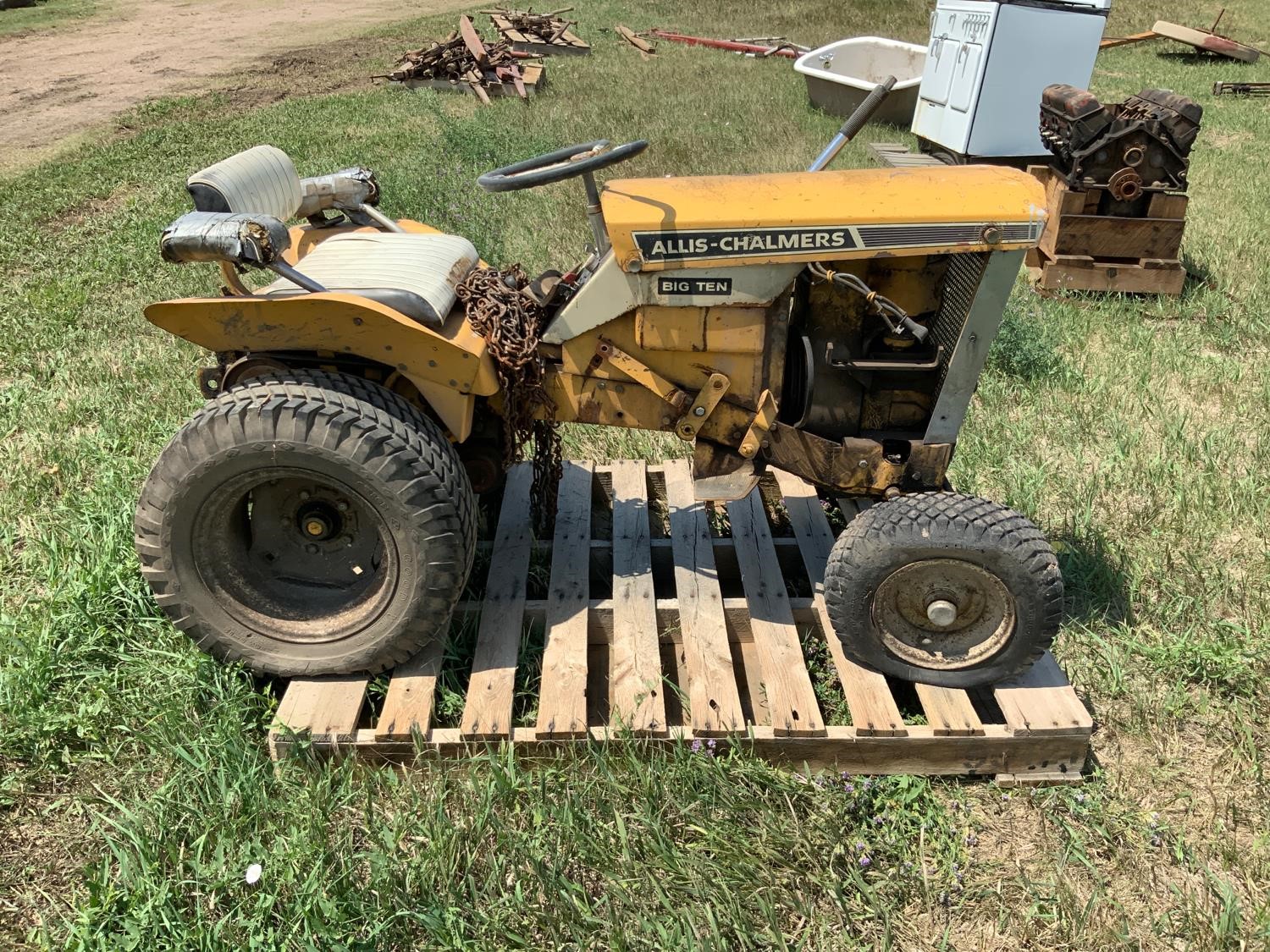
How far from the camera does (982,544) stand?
93.7 inches

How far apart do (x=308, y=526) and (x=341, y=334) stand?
575mm

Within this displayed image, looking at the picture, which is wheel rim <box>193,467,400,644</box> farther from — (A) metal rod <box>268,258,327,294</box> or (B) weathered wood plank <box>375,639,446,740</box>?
(A) metal rod <box>268,258,327,294</box>

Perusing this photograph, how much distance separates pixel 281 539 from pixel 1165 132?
16.5 ft

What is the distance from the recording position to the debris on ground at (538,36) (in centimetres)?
1444

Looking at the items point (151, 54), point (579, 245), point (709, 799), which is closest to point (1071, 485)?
point (709, 799)

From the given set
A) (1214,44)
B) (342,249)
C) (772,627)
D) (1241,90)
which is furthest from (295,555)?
(1214,44)

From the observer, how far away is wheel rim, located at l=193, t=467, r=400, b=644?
246cm

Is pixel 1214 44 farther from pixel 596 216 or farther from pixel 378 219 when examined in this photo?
pixel 596 216

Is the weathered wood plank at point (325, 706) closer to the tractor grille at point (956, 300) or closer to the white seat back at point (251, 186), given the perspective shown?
the white seat back at point (251, 186)

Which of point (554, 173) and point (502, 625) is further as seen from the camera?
point (502, 625)

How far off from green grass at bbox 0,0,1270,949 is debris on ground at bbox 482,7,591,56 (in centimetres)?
1146

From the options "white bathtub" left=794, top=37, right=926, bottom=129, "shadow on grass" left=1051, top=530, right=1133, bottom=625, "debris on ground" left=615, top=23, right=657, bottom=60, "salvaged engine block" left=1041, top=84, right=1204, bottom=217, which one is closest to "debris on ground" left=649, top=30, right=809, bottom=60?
"debris on ground" left=615, top=23, right=657, bottom=60

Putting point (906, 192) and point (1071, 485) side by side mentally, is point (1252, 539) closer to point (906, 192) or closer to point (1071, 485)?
point (1071, 485)

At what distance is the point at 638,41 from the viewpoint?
1518cm
